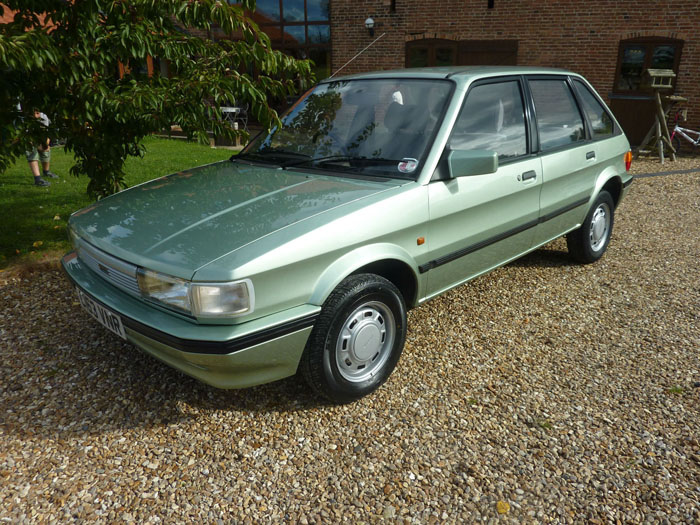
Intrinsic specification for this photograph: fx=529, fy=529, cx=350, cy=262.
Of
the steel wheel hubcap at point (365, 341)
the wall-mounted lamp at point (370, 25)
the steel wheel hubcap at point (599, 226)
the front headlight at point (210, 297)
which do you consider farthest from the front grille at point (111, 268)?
the wall-mounted lamp at point (370, 25)

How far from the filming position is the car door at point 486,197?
10.9 feet

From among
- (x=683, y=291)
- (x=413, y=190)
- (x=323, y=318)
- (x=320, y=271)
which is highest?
(x=413, y=190)

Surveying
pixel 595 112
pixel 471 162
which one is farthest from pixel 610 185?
pixel 471 162

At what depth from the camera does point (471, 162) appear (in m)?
3.09

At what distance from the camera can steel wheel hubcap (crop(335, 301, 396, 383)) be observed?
9.48 ft

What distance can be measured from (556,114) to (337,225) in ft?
8.63

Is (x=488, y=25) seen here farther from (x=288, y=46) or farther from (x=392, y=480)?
(x=392, y=480)

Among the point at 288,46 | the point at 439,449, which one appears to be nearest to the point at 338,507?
the point at 439,449

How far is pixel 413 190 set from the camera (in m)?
3.06

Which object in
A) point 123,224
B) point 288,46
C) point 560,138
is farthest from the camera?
point 288,46

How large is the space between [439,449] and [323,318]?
886mm

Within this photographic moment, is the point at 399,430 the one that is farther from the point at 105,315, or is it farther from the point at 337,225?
the point at 105,315

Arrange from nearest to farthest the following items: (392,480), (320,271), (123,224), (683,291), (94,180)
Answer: (392,480) → (320,271) → (123,224) → (683,291) → (94,180)

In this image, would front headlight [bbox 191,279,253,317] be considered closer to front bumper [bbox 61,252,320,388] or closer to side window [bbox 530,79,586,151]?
front bumper [bbox 61,252,320,388]
